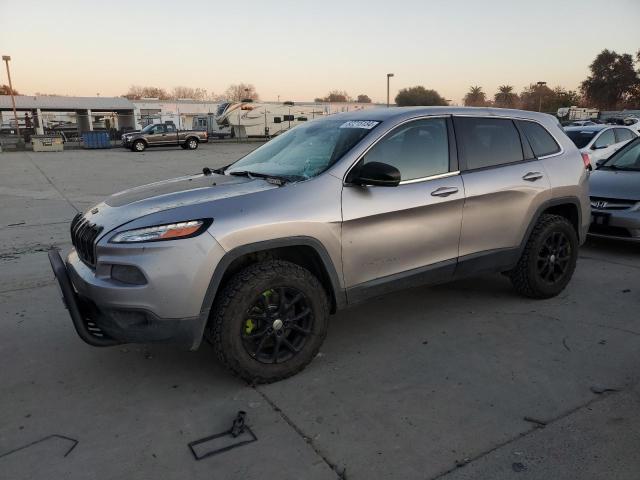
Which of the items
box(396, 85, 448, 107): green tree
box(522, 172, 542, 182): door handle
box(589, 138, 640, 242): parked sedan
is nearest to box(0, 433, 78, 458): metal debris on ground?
box(522, 172, 542, 182): door handle

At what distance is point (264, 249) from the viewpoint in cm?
299

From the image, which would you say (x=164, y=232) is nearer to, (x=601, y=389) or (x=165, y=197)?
(x=165, y=197)

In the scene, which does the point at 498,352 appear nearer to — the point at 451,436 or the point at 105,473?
the point at 451,436

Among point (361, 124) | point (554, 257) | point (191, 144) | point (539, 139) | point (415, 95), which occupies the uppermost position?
point (415, 95)

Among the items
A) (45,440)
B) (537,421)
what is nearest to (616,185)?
(537,421)

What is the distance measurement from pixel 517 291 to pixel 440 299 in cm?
69

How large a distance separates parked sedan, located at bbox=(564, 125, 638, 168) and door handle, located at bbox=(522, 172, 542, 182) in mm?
7407

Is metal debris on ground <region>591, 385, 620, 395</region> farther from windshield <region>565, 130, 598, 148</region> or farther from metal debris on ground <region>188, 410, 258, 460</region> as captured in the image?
windshield <region>565, 130, 598, 148</region>

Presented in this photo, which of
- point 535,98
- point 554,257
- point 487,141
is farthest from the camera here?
point 535,98

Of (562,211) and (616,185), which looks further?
(616,185)

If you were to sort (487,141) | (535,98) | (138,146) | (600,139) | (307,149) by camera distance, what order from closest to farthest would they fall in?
(307,149) → (487,141) → (600,139) → (138,146) → (535,98)

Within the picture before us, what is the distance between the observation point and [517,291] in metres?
4.57

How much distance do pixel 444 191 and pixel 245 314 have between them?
5.68 feet

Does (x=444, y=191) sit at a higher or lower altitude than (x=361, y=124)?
lower
